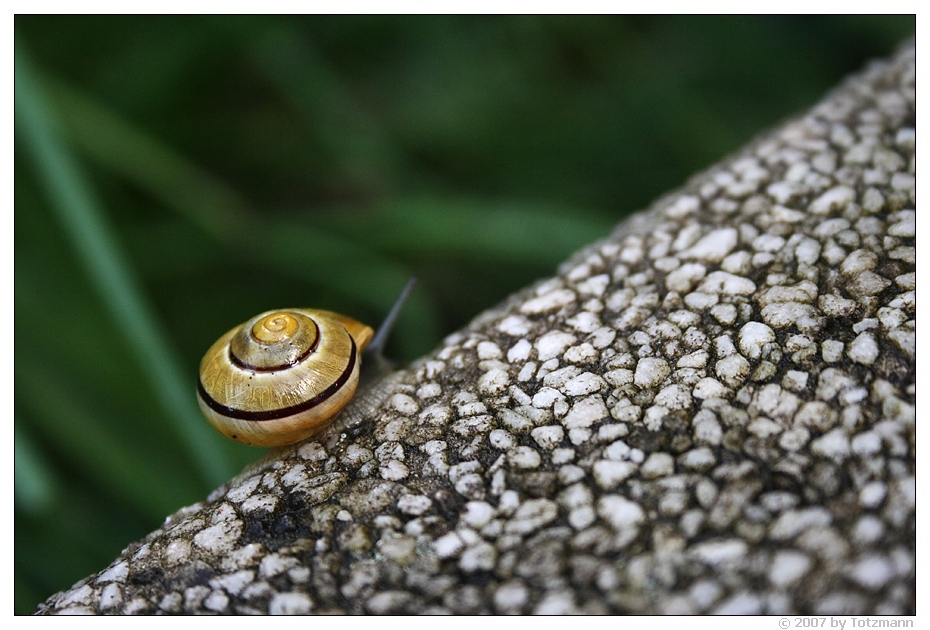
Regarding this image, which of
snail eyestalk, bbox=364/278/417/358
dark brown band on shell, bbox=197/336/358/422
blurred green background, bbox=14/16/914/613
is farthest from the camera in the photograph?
blurred green background, bbox=14/16/914/613

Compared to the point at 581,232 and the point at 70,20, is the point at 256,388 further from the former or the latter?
the point at 70,20

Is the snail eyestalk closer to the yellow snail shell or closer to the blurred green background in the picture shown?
the yellow snail shell

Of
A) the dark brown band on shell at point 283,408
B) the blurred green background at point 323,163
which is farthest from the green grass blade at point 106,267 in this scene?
the dark brown band on shell at point 283,408

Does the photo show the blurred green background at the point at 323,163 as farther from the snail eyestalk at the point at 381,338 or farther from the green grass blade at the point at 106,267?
the snail eyestalk at the point at 381,338

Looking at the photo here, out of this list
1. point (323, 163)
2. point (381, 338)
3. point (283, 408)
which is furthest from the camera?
point (323, 163)

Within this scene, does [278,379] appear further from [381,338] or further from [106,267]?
[106,267]

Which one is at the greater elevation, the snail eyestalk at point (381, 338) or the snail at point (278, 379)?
A: the snail at point (278, 379)

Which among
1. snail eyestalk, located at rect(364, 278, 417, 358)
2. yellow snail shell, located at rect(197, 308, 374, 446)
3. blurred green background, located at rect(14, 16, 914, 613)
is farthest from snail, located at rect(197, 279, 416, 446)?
blurred green background, located at rect(14, 16, 914, 613)

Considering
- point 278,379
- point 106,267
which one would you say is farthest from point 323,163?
point 278,379

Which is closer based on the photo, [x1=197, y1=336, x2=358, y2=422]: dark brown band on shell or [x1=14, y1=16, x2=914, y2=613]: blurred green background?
[x1=197, y1=336, x2=358, y2=422]: dark brown band on shell
